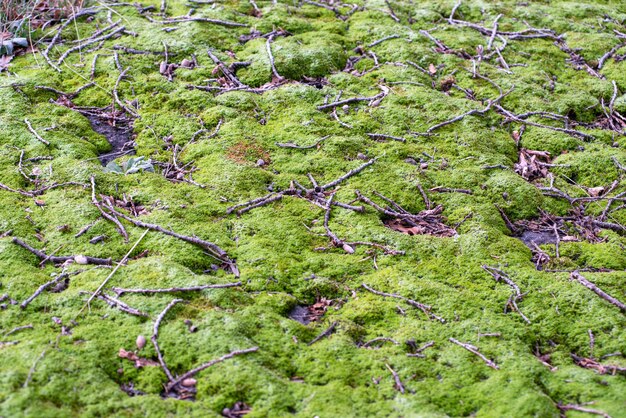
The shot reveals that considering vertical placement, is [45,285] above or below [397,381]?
above

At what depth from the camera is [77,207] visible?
472 cm

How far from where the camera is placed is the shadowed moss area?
11.8 feet

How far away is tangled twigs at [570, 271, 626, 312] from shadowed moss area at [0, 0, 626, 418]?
69 mm

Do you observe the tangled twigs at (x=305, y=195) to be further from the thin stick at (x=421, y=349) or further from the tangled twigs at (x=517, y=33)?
the tangled twigs at (x=517, y=33)

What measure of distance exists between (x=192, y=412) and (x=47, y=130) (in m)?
3.43

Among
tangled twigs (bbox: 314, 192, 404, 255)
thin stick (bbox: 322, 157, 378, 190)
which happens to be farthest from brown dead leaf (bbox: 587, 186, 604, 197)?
tangled twigs (bbox: 314, 192, 404, 255)

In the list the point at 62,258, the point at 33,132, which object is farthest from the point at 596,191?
the point at 33,132

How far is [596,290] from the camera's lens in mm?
4297

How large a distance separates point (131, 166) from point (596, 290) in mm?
3810

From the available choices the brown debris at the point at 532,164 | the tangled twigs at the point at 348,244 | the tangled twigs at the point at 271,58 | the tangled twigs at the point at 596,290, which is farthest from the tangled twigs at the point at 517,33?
the tangled twigs at the point at 348,244

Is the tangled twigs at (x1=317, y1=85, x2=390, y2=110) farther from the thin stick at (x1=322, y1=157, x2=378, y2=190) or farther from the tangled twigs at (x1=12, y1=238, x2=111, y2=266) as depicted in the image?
the tangled twigs at (x1=12, y1=238, x2=111, y2=266)

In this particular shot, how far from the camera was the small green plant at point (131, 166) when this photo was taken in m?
5.26

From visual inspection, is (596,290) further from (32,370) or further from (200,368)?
(32,370)

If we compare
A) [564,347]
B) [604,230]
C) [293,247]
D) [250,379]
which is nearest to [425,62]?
[604,230]
